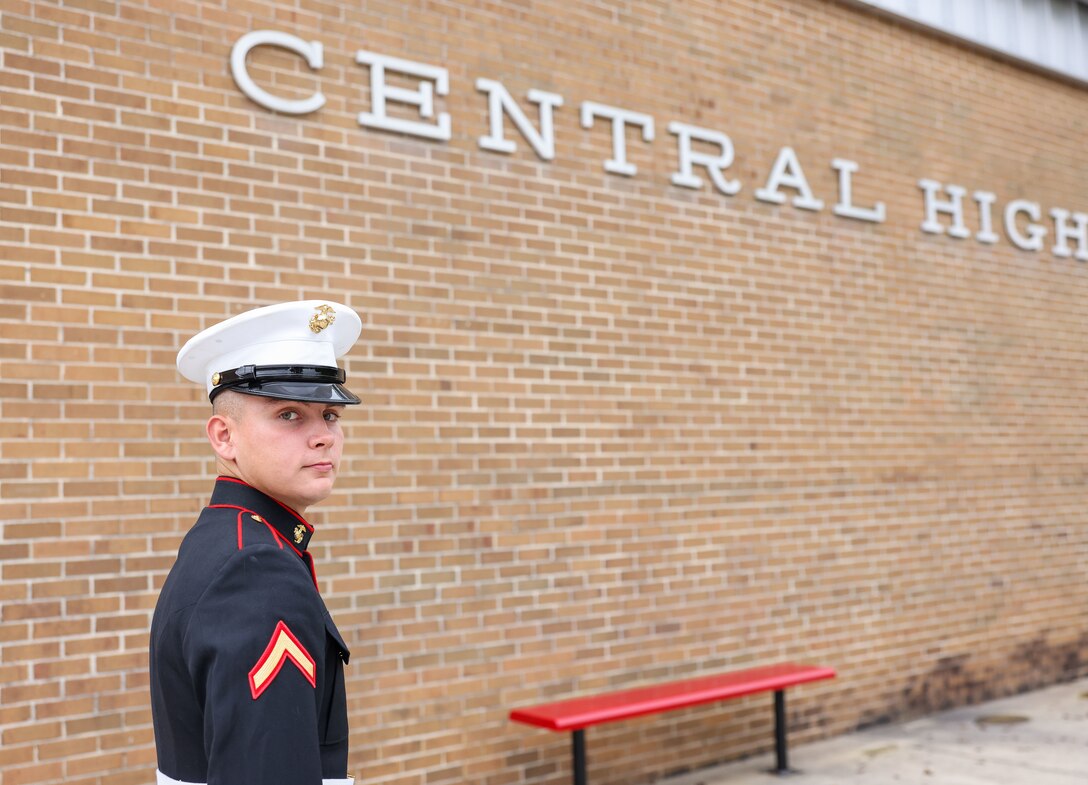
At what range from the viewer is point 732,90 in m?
6.50

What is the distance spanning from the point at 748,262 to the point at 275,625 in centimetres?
508

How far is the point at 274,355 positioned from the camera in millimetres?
2170

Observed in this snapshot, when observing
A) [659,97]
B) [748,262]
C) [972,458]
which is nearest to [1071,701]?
[972,458]

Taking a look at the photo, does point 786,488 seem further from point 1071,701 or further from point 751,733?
point 1071,701

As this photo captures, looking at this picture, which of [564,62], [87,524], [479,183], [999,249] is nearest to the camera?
[87,524]

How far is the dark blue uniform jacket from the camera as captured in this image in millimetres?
1734

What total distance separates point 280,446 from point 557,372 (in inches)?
139

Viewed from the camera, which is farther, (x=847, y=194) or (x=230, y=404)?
(x=847, y=194)

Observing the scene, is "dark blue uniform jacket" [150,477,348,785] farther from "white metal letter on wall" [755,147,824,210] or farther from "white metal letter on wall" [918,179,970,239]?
"white metal letter on wall" [918,179,970,239]

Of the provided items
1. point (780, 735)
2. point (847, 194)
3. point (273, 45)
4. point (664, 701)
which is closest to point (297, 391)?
point (273, 45)

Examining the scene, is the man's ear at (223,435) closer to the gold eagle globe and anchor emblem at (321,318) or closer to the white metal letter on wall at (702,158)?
the gold eagle globe and anchor emblem at (321,318)

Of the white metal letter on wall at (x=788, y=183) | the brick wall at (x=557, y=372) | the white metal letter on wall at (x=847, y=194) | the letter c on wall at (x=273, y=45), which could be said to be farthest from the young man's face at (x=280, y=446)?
the white metal letter on wall at (x=847, y=194)

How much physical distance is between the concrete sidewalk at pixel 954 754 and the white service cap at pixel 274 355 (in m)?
4.19

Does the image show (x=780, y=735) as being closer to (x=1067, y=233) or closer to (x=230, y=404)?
(x=230, y=404)
